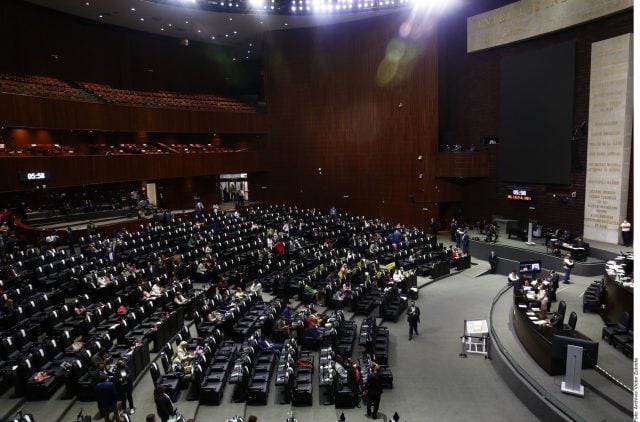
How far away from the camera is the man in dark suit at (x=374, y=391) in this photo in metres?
8.72

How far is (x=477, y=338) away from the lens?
12.1 metres

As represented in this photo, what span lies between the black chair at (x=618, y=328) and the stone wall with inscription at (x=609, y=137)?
377 inches

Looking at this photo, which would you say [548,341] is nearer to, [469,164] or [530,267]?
[530,267]

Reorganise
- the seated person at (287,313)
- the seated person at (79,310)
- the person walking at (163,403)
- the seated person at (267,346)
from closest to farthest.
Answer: the person walking at (163,403)
the seated person at (267,346)
the seated person at (79,310)
the seated person at (287,313)

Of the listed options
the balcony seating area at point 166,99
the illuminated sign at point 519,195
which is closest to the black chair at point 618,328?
the illuminated sign at point 519,195

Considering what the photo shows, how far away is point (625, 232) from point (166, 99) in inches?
921

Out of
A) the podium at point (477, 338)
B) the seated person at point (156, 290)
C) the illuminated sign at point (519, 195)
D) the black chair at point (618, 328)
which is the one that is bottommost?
the podium at point (477, 338)

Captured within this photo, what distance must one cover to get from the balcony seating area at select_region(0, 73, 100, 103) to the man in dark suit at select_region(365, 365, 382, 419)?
18.0 m

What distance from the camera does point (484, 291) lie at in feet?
55.3

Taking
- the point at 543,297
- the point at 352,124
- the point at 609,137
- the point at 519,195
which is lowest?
the point at 543,297

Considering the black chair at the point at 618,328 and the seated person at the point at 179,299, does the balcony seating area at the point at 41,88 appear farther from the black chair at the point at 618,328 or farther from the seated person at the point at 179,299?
the black chair at the point at 618,328

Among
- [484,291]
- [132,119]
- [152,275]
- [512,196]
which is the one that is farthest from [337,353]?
[132,119]

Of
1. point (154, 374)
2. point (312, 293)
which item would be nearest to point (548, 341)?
point (312, 293)

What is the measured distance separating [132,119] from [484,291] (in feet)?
60.0
